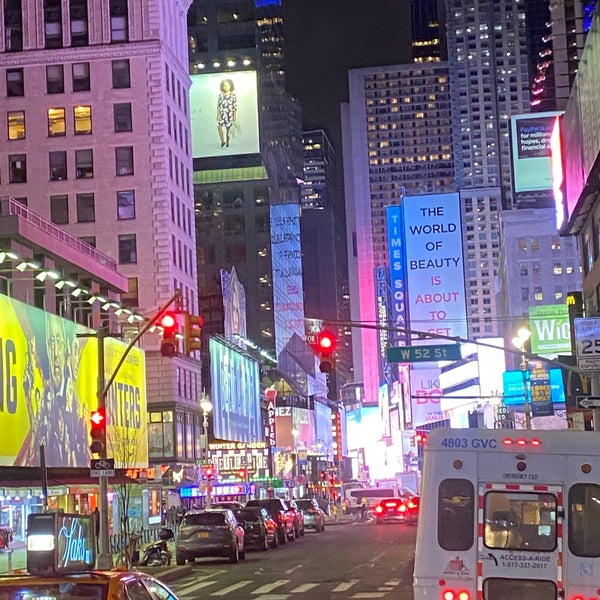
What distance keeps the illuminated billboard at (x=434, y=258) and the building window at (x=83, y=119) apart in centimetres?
11246

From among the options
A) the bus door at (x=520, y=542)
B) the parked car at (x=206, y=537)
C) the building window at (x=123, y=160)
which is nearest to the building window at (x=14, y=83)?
the building window at (x=123, y=160)

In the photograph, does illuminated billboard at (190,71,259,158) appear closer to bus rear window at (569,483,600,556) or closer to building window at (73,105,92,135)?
building window at (73,105,92,135)

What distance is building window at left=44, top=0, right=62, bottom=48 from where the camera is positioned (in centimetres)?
8431

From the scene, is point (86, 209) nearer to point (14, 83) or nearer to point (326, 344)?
point (14, 83)

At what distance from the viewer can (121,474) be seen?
49094 millimetres

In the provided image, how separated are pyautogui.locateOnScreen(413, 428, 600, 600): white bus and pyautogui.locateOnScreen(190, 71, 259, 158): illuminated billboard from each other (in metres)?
129

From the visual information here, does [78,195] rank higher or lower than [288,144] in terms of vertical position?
lower

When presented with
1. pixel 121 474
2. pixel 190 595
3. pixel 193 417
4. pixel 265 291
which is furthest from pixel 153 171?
pixel 265 291

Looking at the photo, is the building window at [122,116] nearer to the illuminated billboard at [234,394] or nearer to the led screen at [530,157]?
the illuminated billboard at [234,394]

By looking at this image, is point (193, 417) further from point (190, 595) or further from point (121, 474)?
point (190, 595)

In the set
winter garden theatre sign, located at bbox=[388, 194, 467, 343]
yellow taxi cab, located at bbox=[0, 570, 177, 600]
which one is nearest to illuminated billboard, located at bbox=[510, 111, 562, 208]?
winter garden theatre sign, located at bbox=[388, 194, 467, 343]

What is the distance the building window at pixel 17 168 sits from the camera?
8381 cm

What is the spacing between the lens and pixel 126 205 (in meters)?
82.5

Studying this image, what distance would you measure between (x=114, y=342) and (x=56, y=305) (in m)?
4.05
